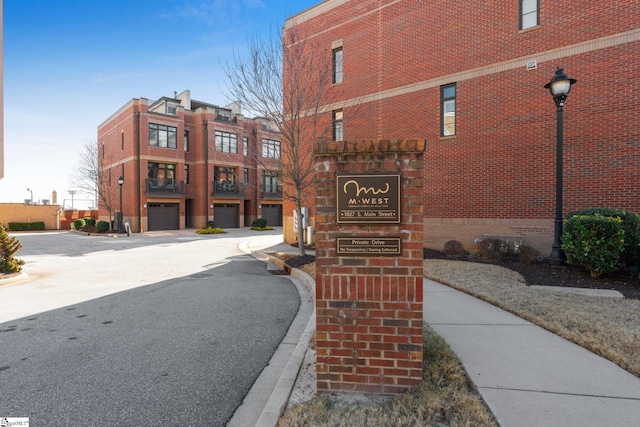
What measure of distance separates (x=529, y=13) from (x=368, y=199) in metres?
12.2

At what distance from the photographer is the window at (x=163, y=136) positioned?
3081cm

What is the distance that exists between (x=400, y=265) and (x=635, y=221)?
768 cm

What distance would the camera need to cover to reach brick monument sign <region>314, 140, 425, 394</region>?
2887mm

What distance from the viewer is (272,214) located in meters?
40.7

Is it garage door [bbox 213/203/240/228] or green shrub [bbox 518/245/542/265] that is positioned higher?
garage door [bbox 213/203/240/228]

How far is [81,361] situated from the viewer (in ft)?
12.8

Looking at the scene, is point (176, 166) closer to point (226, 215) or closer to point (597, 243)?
point (226, 215)

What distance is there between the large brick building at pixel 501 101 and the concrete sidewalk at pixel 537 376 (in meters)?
7.66

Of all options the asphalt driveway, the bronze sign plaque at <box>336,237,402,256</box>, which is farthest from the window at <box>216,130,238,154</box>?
the bronze sign plaque at <box>336,237,402,256</box>

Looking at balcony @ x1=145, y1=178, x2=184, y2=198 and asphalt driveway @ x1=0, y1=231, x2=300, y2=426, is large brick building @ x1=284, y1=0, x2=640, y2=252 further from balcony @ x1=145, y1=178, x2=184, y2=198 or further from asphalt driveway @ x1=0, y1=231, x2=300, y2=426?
balcony @ x1=145, y1=178, x2=184, y2=198

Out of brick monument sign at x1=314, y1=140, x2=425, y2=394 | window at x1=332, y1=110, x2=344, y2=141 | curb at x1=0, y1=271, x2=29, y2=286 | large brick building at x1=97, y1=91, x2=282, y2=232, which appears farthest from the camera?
large brick building at x1=97, y1=91, x2=282, y2=232

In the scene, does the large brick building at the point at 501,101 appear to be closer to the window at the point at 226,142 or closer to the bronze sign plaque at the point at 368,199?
the bronze sign plaque at the point at 368,199

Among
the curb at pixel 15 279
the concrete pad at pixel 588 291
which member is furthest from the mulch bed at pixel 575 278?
the curb at pixel 15 279

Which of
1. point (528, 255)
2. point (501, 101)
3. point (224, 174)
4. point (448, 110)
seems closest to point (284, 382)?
point (528, 255)
